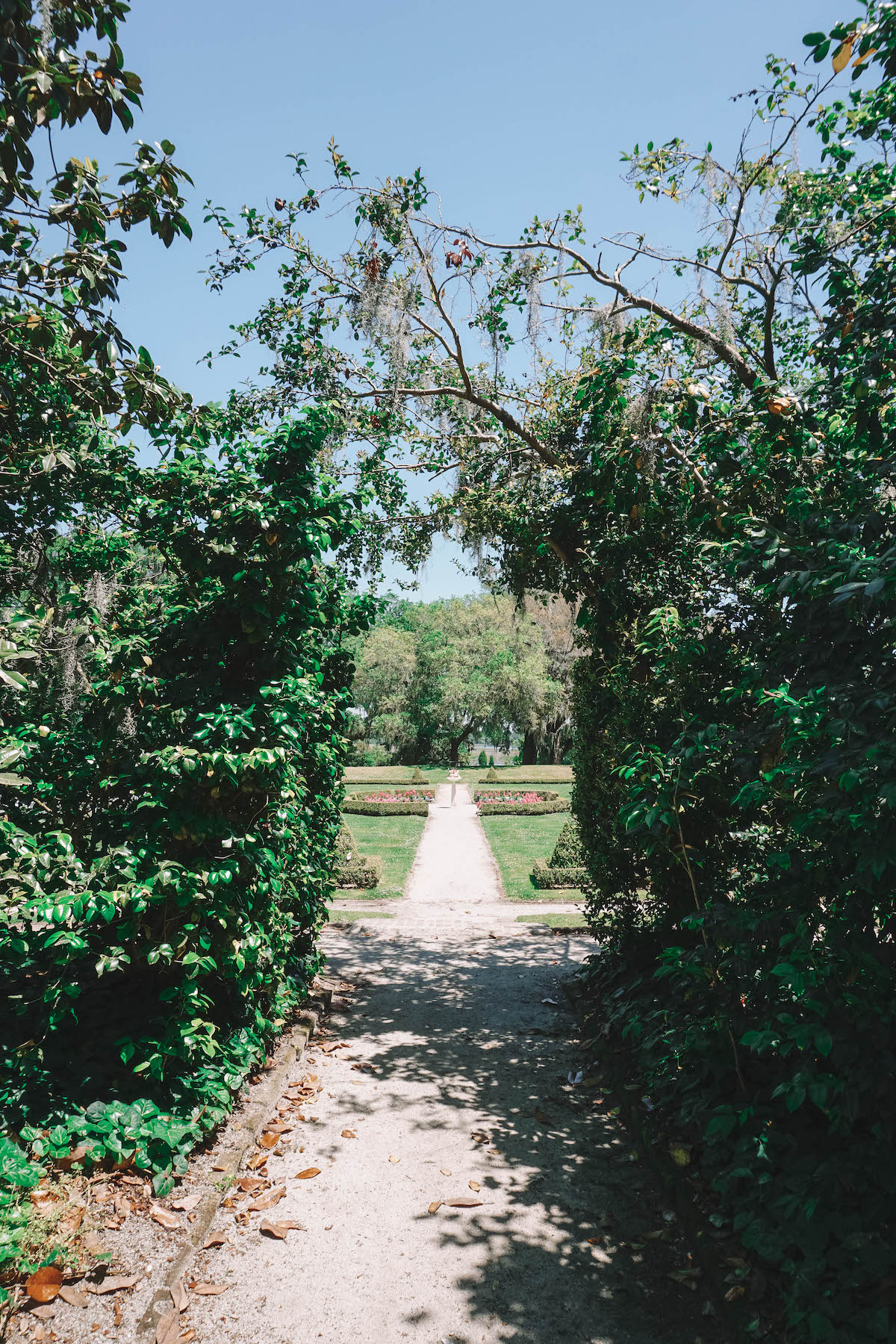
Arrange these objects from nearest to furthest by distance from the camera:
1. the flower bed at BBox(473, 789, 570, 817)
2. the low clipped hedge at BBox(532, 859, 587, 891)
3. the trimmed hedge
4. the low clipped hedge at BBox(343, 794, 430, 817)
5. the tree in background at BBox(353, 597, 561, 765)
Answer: the low clipped hedge at BBox(532, 859, 587, 891) < the trimmed hedge < the low clipped hedge at BBox(343, 794, 430, 817) < the flower bed at BBox(473, 789, 570, 817) < the tree in background at BBox(353, 597, 561, 765)

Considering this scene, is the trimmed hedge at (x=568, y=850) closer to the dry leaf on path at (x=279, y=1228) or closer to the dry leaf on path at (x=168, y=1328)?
the dry leaf on path at (x=279, y=1228)

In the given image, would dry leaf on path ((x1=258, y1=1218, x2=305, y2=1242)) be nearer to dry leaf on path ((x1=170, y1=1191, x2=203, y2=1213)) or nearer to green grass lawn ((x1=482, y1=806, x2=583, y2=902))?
dry leaf on path ((x1=170, y1=1191, x2=203, y2=1213))

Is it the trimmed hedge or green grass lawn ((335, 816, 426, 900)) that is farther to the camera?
the trimmed hedge

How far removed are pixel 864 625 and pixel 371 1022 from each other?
16.2 feet

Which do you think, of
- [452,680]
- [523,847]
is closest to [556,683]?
[452,680]

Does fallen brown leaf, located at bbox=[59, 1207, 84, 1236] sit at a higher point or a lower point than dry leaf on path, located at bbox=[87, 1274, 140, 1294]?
higher

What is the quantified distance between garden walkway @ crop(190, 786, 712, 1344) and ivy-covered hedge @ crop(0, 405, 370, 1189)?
67 centimetres

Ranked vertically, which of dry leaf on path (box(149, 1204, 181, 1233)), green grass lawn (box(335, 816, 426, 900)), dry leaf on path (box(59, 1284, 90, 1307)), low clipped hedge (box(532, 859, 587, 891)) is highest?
dry leaf on path (box(59, 1284, 90, 1307))

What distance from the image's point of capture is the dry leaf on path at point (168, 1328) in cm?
249

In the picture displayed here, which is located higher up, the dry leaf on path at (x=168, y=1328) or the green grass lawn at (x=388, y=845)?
the dry leaf on path at (x=168, y=1328)

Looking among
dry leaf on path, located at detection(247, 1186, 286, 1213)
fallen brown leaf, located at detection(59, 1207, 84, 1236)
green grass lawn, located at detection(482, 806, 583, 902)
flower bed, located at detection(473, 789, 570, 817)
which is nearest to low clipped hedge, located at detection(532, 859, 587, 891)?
green grass lawn, located at detection(482, 806, 583, 902)

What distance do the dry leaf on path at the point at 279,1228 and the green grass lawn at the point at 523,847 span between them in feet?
25.4

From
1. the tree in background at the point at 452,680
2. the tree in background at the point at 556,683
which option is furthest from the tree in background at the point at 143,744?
the tree in background at the point at 452,680

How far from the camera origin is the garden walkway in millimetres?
2715
